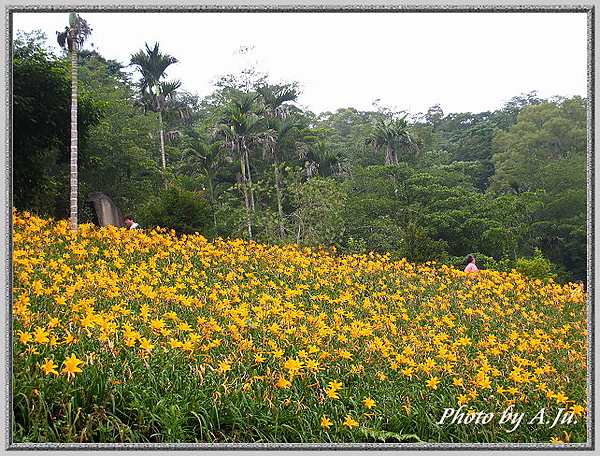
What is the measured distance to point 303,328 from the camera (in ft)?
9.47

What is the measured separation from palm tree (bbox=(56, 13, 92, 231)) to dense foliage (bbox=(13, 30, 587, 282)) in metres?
0.06

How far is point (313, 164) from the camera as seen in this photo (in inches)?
191

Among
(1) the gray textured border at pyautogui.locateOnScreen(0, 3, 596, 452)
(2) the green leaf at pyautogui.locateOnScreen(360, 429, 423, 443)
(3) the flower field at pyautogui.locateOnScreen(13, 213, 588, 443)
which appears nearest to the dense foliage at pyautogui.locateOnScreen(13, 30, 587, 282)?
(1) the gray textured border at pyautogui.locateOnScreen(0, 3, 596, 452)

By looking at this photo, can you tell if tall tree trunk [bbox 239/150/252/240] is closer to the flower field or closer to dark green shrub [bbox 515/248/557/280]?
the flower field

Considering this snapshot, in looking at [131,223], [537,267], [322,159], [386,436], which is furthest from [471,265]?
[131,223]

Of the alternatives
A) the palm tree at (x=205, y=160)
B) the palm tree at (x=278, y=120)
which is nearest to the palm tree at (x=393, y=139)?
the palm tree at (x=278, y=120)

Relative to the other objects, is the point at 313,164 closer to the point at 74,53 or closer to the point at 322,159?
the point at 322,159

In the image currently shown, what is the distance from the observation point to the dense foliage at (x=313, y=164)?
11.1 ft

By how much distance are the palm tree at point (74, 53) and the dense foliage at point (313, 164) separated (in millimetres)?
64

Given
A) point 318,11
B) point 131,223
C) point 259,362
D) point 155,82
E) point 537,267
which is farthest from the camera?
point 131,223

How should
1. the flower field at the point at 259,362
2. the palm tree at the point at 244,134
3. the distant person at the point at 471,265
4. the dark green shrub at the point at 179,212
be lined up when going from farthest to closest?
the dark green shrub at the point at 179,212 → the distant person at the point at 471,265 → the palm tree at the point at 244,134 → the flower field at the point at 259,362

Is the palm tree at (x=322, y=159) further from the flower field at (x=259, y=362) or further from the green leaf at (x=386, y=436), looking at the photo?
the green leaf at (x=386, y=436)

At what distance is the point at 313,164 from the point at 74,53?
7.70 ft

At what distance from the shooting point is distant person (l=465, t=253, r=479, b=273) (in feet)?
15.1
